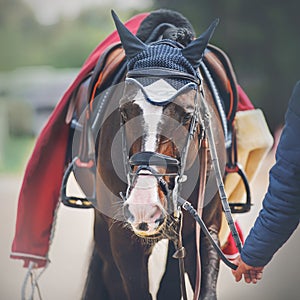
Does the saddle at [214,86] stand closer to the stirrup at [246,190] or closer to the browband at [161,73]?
the stirrup at [246,190]

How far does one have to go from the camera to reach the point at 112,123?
1892mm

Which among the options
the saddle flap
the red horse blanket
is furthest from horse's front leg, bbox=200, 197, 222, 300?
the red horse blanket

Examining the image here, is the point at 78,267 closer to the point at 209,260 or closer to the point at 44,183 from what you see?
the point at 44,183

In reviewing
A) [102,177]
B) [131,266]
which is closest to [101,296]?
[131,266]

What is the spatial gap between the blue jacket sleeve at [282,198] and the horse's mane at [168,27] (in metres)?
0.31

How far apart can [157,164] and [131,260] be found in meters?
0.42

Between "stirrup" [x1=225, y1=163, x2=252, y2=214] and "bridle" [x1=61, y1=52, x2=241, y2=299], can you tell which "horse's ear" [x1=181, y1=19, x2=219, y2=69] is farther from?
"stirrup" [x1=225, y1=163, x2=252, y2=214]

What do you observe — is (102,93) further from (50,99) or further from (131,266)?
(50,99)

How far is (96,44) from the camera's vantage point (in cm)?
260

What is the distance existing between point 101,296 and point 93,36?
899 mm

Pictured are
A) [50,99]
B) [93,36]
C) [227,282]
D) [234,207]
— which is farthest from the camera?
[50,99]

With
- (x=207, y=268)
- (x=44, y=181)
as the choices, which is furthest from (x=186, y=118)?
(x=44, y=181)

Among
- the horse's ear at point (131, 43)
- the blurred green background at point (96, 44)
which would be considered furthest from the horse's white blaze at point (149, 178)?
the blurred green background at point (96, 44)

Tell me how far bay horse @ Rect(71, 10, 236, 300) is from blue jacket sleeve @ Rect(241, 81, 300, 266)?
0.17 meters
